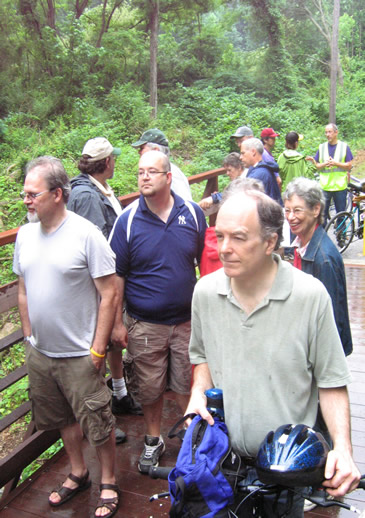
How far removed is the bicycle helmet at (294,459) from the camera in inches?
50.3

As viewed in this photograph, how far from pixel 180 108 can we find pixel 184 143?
9.89ft

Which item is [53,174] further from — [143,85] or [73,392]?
[143,85]

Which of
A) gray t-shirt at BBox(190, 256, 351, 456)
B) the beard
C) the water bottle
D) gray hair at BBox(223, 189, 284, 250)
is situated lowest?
the water bottle

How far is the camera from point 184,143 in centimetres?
1833

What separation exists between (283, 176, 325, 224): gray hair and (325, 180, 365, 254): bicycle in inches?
182

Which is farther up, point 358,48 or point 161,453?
point 358,48

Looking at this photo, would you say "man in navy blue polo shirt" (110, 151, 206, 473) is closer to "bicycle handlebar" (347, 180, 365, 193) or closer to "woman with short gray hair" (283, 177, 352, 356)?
"woman with short gray hair" (283, 177, 352, 356)

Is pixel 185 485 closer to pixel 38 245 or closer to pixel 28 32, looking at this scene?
pixel 38 245

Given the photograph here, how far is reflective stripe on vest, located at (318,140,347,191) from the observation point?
734 cm

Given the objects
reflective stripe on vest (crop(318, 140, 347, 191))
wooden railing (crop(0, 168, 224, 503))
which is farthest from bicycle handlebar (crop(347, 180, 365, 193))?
wooden railing (crop(0, 168, 224, 503))

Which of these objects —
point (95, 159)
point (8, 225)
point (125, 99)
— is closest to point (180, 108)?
point (125, 99)

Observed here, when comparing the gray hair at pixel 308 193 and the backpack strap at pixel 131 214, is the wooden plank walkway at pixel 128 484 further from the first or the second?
the gray hair at pixel 308 193

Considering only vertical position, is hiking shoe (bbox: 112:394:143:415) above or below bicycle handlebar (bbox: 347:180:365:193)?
below

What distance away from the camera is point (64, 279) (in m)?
2.55
